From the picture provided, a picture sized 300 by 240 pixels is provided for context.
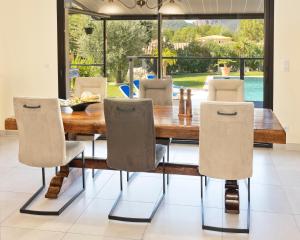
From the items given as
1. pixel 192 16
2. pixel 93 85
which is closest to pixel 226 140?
pixel 93 85

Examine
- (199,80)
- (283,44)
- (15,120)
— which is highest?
(283,44)

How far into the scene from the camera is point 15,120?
12.0 ft

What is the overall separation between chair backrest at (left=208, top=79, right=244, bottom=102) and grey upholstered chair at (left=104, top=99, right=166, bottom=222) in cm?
164

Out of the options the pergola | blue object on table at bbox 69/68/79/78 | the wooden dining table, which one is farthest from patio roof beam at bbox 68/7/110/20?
the wooden dining table

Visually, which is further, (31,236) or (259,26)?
(259,26)

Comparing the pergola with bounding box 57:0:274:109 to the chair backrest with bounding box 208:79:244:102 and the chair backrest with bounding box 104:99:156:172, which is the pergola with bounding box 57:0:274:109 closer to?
the chair backrest with bounding box 208:79:244:102

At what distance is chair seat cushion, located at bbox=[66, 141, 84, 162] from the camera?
3568 mm

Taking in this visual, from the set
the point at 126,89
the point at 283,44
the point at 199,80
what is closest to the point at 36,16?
the point at 126,89

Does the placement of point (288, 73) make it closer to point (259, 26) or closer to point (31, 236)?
point (259, 26)

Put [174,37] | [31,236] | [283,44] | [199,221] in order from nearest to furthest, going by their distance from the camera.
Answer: [31,236]
[199,221]
[283,44]
[174,37]

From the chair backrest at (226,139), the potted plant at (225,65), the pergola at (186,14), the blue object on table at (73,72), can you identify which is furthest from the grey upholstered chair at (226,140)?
the blue object on table at (73,72)

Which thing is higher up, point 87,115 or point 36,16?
point 36,16

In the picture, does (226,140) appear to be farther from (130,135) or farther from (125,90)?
(125,90)

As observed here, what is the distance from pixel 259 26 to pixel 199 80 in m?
1.14
